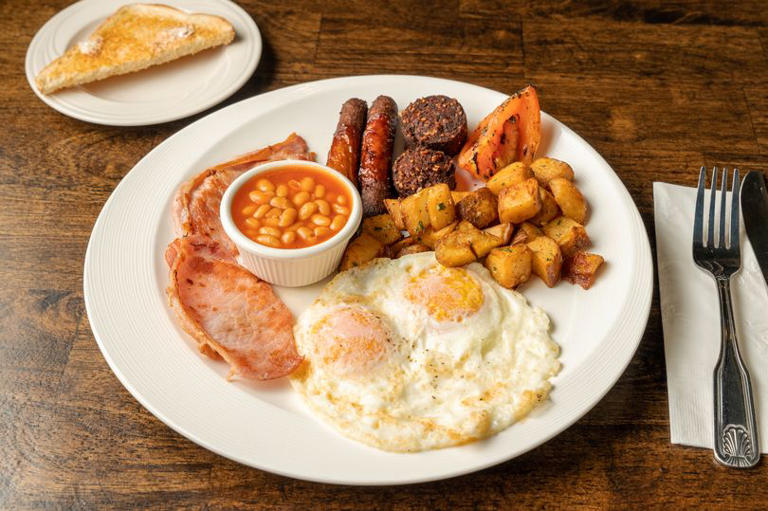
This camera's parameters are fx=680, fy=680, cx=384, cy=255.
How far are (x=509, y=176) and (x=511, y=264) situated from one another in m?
0.38

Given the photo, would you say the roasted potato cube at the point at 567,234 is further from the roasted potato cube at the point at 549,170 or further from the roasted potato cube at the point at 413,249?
the roasted potato cube at the point at 413,249

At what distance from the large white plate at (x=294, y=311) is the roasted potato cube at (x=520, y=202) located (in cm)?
24

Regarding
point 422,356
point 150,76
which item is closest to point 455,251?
point 422,356

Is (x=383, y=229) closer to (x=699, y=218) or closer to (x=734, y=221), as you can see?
(x=699, y=218)

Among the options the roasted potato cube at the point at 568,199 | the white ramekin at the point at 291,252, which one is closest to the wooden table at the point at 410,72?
the roasted potato cube at the point at 568,199

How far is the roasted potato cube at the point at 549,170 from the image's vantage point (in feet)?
8.11

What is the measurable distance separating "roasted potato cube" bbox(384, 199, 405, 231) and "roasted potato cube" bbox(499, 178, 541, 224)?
34 centimetres

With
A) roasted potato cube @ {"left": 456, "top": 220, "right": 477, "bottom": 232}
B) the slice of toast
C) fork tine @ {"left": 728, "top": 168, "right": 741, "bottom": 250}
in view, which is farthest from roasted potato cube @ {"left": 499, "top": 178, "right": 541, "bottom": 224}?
the slice of toast

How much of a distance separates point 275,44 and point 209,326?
6.23ft

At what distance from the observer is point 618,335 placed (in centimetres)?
208

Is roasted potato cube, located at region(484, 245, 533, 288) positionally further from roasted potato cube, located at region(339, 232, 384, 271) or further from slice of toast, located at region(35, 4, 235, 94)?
slice of toast, located at region(35, 4, 235, 94)

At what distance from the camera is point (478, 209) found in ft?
7.67

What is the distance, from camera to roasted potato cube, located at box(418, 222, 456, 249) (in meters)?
2.31

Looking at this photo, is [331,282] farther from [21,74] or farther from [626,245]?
[21,74]
